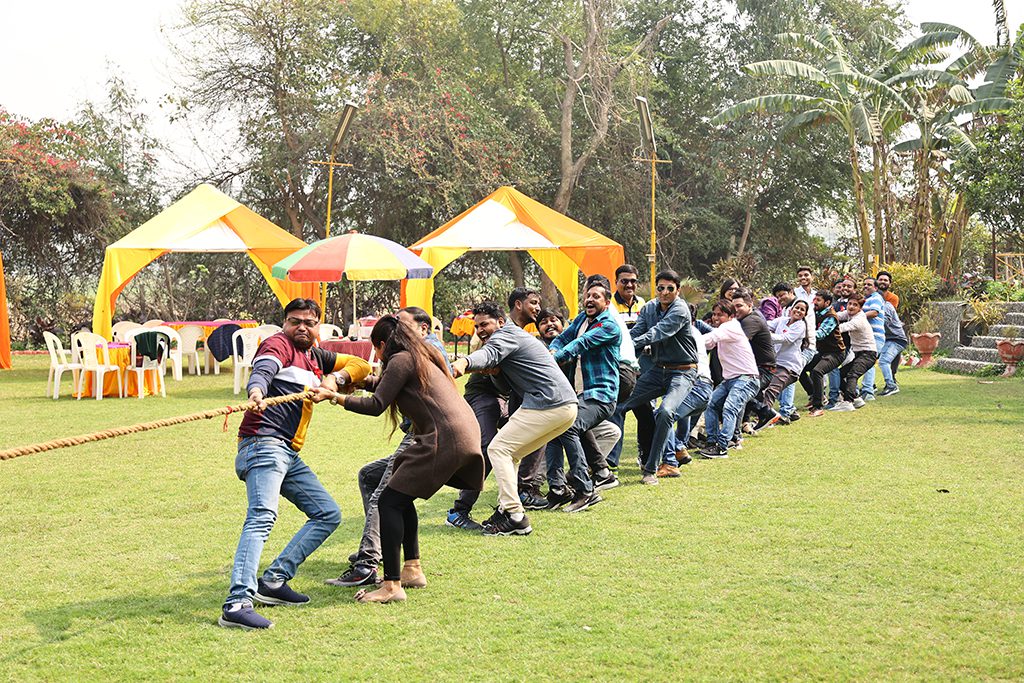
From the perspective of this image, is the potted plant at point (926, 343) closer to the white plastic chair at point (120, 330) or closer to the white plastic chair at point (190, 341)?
the white plastic chair at point (190, 341)

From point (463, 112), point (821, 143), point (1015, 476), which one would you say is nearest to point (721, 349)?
point (1015, 476)

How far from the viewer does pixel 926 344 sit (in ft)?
68.5

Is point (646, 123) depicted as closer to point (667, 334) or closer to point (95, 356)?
point (95, 356)

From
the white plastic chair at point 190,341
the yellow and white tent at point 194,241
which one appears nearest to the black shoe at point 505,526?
the yellow and white tent at point 194,241

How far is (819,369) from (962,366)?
278 inches

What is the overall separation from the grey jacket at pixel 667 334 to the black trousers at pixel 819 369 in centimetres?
468

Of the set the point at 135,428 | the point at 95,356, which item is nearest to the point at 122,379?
the point at 95,356

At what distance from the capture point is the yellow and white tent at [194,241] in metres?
18.3

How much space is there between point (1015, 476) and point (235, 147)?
25.2m

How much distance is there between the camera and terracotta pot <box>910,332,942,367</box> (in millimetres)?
20875

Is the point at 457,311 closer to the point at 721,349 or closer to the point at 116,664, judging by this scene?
the point at 721,349

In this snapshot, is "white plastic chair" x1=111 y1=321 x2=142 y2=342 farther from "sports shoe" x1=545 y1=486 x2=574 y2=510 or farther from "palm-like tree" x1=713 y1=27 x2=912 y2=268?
"palm-like tree" x1=713 y1=27 x2=912 y2=268

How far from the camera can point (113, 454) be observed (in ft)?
35.9

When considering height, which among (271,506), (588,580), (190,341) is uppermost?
(190,341)
